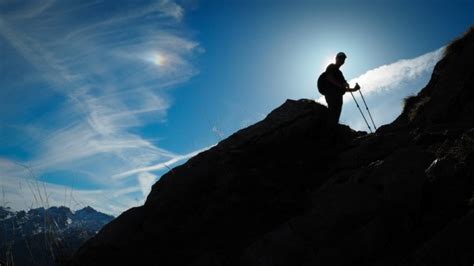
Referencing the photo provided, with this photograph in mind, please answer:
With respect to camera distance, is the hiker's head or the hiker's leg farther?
the hiker's head

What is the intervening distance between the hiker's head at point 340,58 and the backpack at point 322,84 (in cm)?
81

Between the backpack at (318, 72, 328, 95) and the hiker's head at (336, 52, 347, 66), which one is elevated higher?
the hiker's head at (336, 52, 347, 66)

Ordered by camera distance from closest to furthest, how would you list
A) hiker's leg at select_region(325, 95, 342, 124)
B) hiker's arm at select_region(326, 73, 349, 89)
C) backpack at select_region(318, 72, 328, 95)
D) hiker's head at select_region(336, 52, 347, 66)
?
1. hiker's leg at select_region(325, 95, 342, 124)
2. hiker's arm at select_region(326, 73, 349, 89)
3. backpack at select_region(318, 72, 328, 95)
4. hiker's head at select_region(336, 52, 347, 66)

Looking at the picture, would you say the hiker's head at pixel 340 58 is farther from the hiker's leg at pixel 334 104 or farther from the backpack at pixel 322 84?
the hiker's leg at pixel 334 104

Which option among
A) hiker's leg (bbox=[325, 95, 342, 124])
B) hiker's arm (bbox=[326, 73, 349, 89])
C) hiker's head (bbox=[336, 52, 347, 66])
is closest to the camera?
hiker's leg (bbox=[325, 95, 342, 124])

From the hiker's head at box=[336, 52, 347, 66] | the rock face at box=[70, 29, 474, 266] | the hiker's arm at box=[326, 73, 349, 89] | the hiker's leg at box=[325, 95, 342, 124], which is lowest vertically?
the rock face at box=[70, 29, 474, 266]

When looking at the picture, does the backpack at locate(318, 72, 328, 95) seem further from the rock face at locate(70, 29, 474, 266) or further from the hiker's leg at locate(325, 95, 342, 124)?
the rock face at locate(70, 29, 474, 266)

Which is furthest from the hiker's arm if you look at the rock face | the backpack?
the rock face

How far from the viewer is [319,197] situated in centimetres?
980

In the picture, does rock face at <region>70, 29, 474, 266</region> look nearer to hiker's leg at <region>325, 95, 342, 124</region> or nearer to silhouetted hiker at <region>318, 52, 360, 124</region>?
hiker's leg at <region>325, 95, 342, 124</region>

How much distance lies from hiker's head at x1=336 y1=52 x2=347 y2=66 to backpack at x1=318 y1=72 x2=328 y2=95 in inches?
32.0

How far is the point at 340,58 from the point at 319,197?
782cm

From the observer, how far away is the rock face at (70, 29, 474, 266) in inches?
286

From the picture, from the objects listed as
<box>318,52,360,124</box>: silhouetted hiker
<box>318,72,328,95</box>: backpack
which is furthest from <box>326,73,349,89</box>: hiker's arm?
<box>318,72,328,95</box>: backpack
